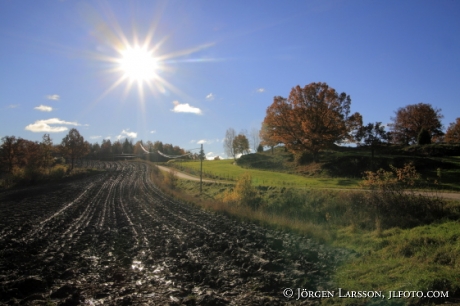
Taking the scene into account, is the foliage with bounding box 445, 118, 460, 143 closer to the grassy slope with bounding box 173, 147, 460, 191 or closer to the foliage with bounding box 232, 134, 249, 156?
the grassy slope with bounding box 173, 147, 460, 191

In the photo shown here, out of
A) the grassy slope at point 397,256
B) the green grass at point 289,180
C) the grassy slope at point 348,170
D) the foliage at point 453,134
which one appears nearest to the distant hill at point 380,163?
the grassy slope at point 348,170

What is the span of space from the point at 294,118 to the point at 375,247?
121ft

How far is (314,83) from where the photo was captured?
5000 cm

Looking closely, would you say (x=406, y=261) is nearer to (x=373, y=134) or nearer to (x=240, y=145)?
(x=373, y=134)

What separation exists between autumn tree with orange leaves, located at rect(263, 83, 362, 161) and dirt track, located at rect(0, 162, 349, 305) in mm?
28881

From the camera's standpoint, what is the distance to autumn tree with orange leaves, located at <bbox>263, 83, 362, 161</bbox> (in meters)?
47.4

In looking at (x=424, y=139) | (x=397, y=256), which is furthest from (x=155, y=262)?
(x=424, y=139)

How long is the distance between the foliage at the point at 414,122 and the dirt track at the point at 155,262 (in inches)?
2633

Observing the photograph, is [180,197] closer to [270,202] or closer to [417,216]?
[270,202]

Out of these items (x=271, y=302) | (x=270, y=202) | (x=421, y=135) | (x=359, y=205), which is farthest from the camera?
(x=421, y=135)

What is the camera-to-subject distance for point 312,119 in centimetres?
4791

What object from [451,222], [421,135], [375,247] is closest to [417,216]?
[451,222]

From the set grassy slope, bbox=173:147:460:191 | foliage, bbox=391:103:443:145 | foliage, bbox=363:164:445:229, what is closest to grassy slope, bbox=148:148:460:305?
foliage, bbox=363:164:445:229

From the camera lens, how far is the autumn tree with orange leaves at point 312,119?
47.4 metres
